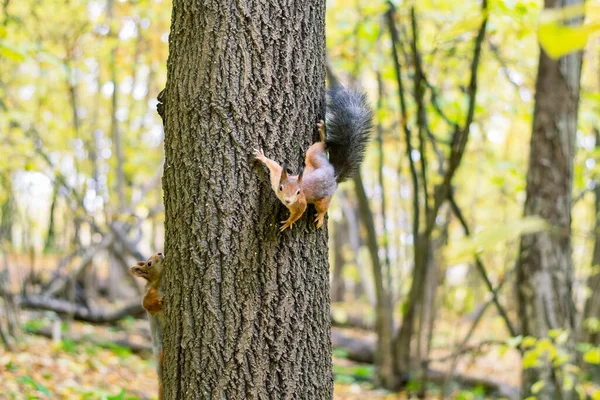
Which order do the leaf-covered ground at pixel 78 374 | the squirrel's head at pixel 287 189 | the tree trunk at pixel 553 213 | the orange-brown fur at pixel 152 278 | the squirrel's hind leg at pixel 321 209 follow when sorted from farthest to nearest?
the tree trunk at pixel 553 213, the leaf-covered ground at pixel 78 374, the orange-brown fur at pixel 152 278, the squirrel's hind leg at pixel 321 209, the squirrel's head at pixel 287 189

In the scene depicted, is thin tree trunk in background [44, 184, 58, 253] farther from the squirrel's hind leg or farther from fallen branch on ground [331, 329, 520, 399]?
the squirrel's hind leg

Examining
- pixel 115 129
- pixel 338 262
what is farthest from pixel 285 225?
pixel 338 262

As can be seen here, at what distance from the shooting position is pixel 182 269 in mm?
2197

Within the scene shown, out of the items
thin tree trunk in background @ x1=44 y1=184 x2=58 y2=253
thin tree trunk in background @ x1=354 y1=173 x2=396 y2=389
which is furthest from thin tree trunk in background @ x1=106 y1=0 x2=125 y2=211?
thin tree trunk in background @ x1=354 y1=173 x2=396 y2=389

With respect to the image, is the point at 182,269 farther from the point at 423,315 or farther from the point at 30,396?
the point at 423,315

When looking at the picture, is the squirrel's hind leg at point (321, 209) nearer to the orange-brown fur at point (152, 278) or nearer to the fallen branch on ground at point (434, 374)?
the orange-brown fur at point (152, 278)

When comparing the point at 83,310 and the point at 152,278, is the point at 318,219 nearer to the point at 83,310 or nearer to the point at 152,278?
the point at 152,278

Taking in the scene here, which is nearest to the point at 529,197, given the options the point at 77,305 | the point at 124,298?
the point at 77,305

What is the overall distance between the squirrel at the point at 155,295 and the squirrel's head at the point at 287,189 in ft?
2.84

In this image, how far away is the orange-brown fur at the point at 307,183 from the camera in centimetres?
209

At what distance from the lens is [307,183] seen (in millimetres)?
2180

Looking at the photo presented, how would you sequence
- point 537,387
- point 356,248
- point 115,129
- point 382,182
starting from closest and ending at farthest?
point 537,387 → point 382,182 → point 115,129 → point 356,248

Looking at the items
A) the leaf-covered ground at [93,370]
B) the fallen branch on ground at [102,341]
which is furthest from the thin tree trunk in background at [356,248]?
the fallen branch on ground at [102,341]

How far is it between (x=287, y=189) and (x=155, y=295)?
3.27ft
